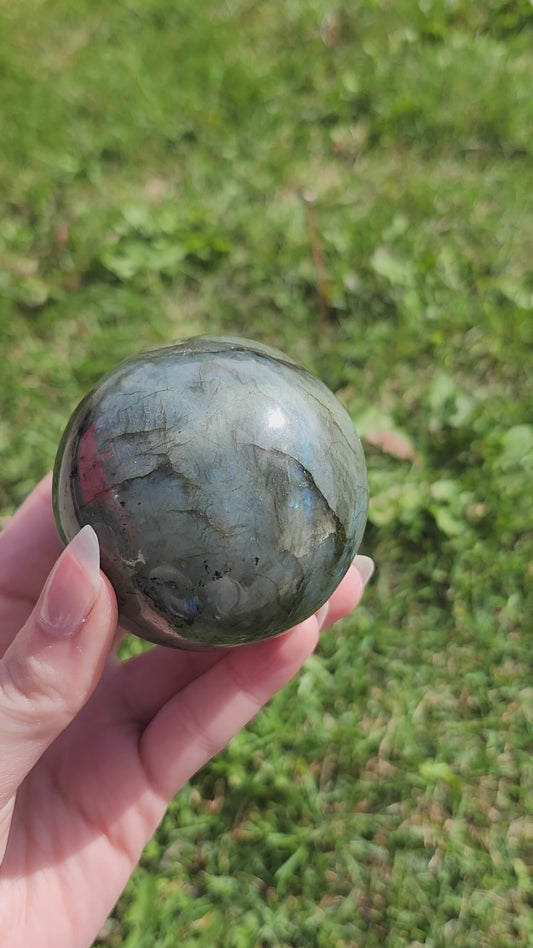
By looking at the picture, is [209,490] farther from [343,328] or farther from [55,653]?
[343,328]

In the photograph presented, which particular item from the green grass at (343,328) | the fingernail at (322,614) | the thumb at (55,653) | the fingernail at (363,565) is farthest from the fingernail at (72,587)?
the green grass at (343,328)

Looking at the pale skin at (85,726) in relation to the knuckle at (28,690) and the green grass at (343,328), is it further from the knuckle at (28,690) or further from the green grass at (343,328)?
the green grass at (343,328)

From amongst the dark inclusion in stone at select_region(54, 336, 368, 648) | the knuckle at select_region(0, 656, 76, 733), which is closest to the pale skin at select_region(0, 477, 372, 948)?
the knuckle at select_region(0, 656, 76, 733)

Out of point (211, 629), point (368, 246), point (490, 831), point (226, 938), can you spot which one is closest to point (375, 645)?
point (490, 831)

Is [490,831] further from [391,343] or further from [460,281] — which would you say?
[460,281]

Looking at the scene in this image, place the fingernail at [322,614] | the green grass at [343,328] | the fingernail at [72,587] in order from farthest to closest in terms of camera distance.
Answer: the green grass at [343,328]
the fingernail at [322,614]
the fingernail at [72,587]

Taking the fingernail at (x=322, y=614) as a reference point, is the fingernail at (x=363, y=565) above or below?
above

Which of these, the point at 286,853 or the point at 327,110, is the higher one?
the point at 327,110
